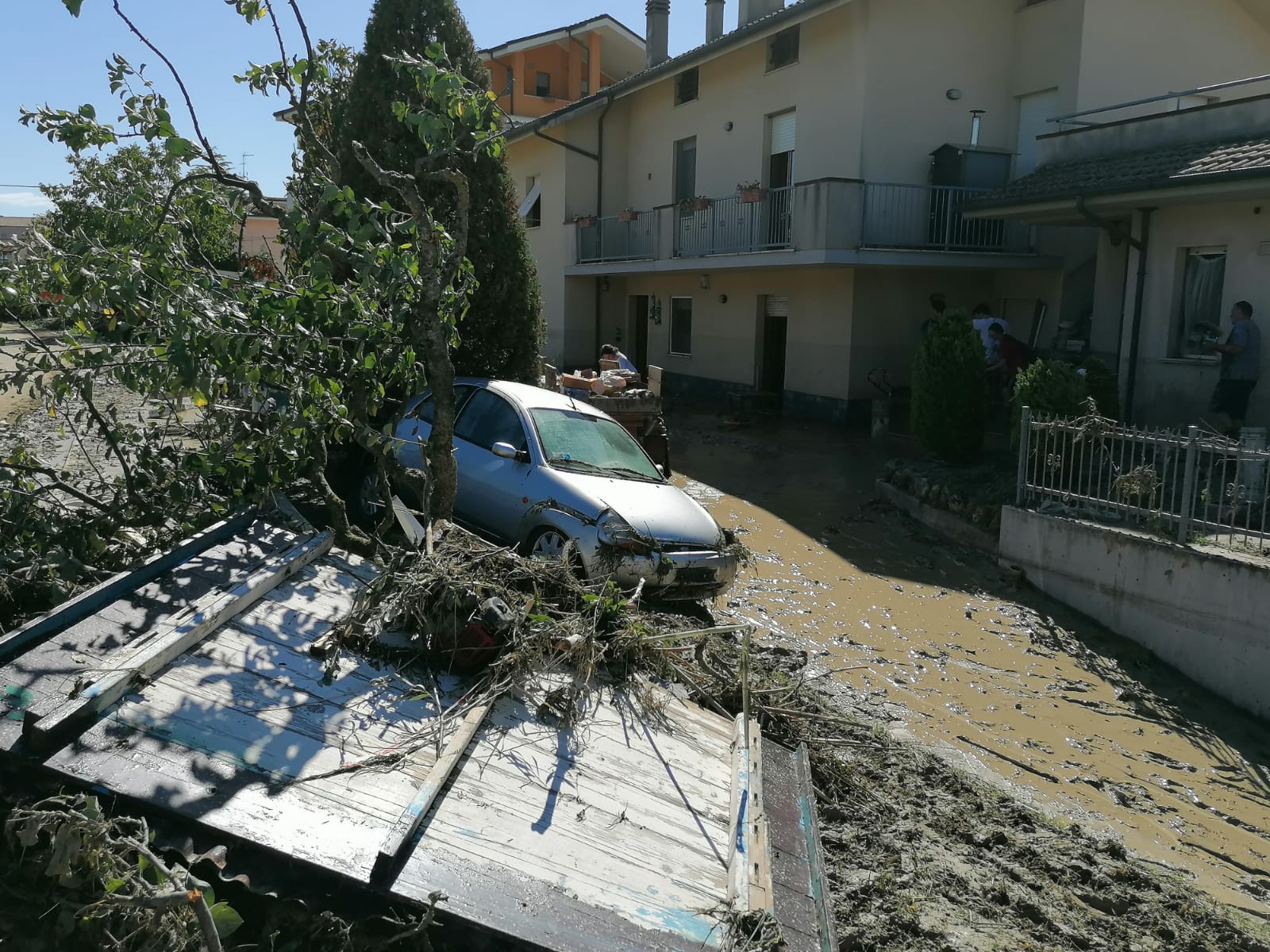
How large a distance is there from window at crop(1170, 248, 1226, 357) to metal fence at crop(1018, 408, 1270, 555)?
258cm

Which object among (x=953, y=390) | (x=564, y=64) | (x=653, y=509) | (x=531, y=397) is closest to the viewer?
(x=653, y=509)

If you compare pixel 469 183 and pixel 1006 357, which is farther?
pixel 1006 357

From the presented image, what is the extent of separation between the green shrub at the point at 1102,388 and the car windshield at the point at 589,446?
18.7 feet

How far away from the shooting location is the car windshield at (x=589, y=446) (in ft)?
26.9

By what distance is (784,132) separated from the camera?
63.5 feet

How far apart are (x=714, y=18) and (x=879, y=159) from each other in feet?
30.3

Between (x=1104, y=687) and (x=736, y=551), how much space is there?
2.89 meters

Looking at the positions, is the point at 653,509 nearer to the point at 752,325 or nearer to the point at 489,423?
the point at 489,423

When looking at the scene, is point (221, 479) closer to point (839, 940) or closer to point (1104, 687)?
point (839, 940)

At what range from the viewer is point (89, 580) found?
15.8ft

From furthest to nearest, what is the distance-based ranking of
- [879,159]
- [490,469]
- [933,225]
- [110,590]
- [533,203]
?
[533,203] → [879,159] → [933,225] → [490,469] → [110,590]

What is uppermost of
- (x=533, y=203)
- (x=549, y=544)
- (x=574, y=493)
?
(x=533, y=203)

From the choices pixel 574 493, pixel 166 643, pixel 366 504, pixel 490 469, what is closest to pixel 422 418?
pixel 366 504

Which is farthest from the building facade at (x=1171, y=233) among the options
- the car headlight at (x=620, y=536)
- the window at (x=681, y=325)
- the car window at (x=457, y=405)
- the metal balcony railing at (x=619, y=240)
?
the window at (x=681, y=325)
